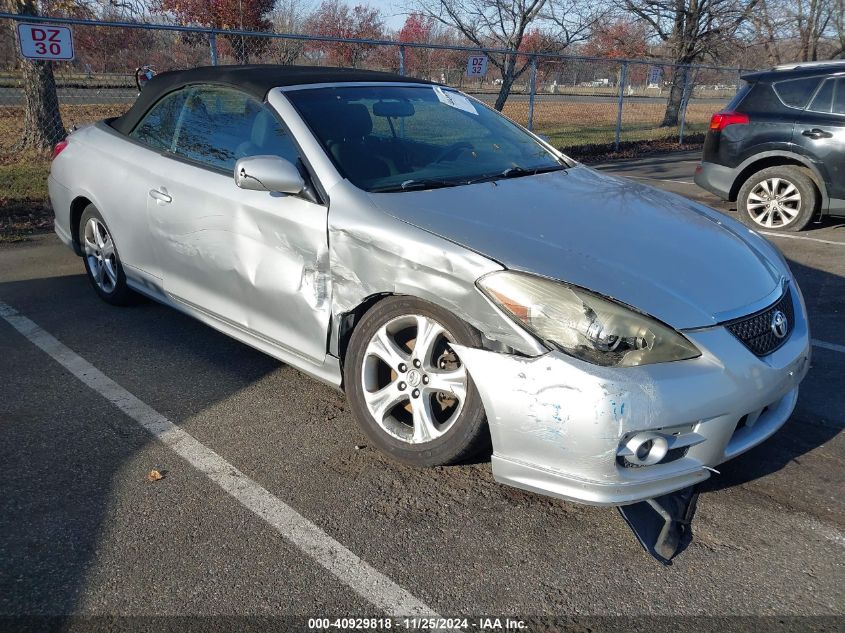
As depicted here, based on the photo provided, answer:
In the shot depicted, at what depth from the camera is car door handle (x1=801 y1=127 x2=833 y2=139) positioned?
7.53m

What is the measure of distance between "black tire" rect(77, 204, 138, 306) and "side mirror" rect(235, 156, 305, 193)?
185cm

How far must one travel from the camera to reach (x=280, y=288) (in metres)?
3.50

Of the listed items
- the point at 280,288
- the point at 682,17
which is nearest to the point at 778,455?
the point at 280,288

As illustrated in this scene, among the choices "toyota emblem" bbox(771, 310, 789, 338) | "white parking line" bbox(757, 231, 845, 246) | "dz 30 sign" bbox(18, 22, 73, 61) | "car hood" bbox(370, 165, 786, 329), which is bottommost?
"white parking line" bbox(757, 231, 845, 246)

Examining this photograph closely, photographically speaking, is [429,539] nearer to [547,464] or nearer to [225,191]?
[547,464]

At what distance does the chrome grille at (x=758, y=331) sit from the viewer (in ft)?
9.16

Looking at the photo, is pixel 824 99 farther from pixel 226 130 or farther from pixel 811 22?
pixel 811 22

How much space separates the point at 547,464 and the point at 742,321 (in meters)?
0.95

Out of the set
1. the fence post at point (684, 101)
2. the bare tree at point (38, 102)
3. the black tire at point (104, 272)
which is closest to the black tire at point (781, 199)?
the black tire at point (104, 272)

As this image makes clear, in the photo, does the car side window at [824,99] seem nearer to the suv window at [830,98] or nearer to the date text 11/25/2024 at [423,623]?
the suv window at [830,98]

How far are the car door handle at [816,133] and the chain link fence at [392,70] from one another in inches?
205

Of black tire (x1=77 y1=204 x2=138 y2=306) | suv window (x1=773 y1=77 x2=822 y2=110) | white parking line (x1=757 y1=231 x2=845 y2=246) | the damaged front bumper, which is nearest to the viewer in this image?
the damaged front bumper

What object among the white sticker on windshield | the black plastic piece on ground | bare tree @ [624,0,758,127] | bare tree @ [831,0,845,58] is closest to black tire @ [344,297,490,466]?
the black plastic piece on ground

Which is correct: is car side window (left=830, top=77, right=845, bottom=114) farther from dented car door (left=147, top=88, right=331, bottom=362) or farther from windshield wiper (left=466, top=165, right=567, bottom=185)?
dented car door (left=147, top=88, right=331, bottom=362)
